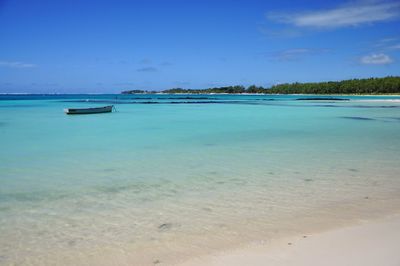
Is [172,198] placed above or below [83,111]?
below

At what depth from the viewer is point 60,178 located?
6484 mm

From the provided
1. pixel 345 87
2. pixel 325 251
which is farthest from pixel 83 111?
pixel 345 87

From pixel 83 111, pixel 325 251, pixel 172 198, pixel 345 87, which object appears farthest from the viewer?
pixel 345 87

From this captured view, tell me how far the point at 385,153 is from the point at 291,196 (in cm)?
494

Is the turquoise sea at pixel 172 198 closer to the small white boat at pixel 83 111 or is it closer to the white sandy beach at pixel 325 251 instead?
the white sandy beach at pixel 325 251

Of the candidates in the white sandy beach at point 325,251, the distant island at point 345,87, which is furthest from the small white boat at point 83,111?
the distant island at point 345,87

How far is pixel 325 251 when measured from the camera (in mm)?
3234

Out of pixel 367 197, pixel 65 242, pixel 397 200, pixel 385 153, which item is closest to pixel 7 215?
pixel 65 242

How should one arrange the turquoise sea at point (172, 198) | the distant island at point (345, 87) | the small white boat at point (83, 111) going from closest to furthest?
the turquoise sea at point (172, 198) < the small white boat at point (83, 111) < the distant island at point (345, 87)

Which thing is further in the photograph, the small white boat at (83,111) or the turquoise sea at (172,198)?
the small white boat at (83,111)

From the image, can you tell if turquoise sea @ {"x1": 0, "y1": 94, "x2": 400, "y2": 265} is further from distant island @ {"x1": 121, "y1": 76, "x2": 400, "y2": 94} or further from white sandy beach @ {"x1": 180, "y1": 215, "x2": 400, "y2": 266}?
distant island @ {"x1": 121, "y1": 76, "x2": 400, "y2": 94}

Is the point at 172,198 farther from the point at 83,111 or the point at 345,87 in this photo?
the point at 345,87

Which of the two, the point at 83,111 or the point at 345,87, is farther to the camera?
the point at 345,87

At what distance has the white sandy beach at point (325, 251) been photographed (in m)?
3.04
